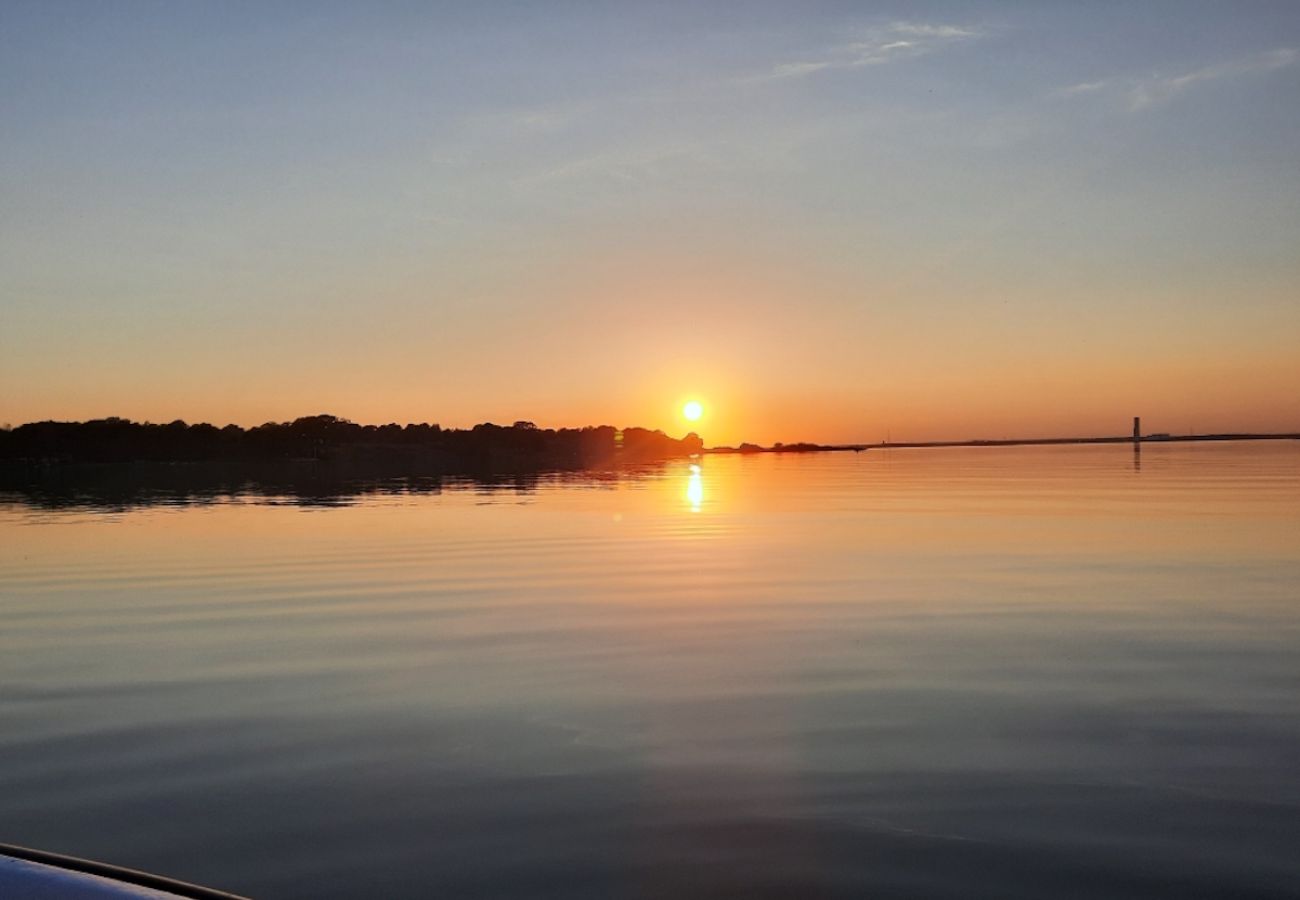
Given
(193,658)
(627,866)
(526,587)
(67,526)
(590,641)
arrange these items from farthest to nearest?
(67,526) < (526,587) < (590,641) < (193,658) < (627,866)

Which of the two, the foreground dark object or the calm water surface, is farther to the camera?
the calm water surface

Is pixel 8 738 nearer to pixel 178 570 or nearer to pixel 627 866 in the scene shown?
pixel 627 866

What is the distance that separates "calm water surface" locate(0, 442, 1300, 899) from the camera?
817 cm

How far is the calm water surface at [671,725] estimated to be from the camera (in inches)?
322

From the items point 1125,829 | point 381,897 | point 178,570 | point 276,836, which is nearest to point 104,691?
point 276,836

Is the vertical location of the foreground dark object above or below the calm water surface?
above

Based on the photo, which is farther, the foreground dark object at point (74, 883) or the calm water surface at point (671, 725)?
the calm water surface at point (671, 725)

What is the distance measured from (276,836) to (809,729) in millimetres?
5864

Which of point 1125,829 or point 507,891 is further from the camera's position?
point 1125,829

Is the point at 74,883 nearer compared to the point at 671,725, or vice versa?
the point at 74,883

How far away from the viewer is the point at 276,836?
8.66m

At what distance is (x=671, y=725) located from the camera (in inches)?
482

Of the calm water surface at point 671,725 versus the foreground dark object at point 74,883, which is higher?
the foreground dark object at point 74,883

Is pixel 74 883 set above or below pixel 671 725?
above
